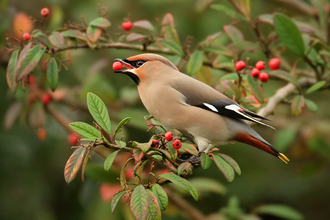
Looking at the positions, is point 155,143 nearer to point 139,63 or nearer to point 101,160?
point 139,63

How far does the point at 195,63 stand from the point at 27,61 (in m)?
1.06

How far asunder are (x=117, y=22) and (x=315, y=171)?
9.30ft

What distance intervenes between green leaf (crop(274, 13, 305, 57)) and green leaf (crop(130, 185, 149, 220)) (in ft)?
5.09

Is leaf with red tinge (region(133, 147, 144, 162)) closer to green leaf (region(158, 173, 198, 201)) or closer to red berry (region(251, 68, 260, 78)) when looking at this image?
green leaf (region(158, 173, 198, 201))

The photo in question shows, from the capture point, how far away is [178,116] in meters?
2.26

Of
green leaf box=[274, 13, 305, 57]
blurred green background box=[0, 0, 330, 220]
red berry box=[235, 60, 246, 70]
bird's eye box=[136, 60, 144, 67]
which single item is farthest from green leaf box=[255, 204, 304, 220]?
bird's eye box=[136, 60, 144, 67]

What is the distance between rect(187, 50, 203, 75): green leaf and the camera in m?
2.52

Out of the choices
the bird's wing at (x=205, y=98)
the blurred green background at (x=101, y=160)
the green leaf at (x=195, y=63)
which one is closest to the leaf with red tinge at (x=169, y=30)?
the green leaf at (x=195, y=63)

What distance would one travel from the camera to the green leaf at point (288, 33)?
254cm

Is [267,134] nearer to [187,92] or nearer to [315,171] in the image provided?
[315,171]

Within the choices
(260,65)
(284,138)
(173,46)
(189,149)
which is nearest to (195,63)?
(173,46)

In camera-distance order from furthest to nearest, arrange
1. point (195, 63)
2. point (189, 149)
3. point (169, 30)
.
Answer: point (169, 30) → point (195, 63) → point (189, 149)

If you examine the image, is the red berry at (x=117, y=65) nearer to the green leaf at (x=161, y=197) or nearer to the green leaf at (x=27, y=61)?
the green leaf at (x=27, y=61)

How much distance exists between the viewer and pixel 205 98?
233 cm
